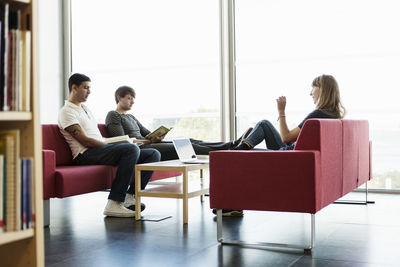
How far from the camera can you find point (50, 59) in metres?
6.88

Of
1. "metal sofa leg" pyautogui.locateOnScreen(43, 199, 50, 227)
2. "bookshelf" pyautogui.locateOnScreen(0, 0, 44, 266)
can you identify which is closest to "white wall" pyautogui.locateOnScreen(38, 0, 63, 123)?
"metal sofa leg" pyautogui.locateOnScreen(43, 199, 50, 227)

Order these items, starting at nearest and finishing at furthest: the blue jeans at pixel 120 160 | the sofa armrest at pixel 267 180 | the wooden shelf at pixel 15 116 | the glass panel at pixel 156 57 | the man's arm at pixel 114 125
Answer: the wooden shelf at pixel 15 116
the sofa armrest at pixel 267 180
the blue jeans at pixel 120 160
the man's arm at pixel 114 125
the glass panel at pixel 156 57

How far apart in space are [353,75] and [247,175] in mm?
2897

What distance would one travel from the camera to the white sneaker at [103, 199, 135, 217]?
4.14m

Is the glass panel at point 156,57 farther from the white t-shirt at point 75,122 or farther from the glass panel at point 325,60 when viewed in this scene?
the white t-shirt at point 75,122

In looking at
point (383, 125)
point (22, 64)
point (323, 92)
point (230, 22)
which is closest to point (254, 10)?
point (230, 22)

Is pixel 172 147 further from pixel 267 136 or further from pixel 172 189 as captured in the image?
pixel 267 136

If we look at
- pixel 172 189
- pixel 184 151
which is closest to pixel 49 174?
pixel 172 189

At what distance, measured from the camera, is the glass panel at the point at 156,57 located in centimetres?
618

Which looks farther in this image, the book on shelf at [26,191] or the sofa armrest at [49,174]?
the sofa armrest at [49,174]

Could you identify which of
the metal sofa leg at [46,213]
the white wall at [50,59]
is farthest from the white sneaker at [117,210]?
the white wall at [50,59]

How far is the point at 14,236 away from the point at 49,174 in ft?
7.46

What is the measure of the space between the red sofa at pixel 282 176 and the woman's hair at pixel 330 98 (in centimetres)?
48

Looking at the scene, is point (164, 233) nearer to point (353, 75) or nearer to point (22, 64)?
point (22, 64)
